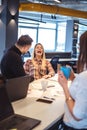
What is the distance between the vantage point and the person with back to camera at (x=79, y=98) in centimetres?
149

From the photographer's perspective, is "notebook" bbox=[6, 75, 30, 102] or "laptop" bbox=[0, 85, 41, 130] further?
"notebook" bbox=[6, 75, 30, 102]

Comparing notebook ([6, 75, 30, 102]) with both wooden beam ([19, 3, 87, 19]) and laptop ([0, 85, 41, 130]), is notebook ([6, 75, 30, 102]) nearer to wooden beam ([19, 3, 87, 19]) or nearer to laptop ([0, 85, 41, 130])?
laptop ([0, 85, 41, 130])

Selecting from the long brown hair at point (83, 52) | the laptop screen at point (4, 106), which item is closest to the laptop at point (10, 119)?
the laptop screen at point (4, 106)

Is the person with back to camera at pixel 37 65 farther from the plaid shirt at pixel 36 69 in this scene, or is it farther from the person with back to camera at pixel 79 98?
the person with back to camera at pixel 79 98

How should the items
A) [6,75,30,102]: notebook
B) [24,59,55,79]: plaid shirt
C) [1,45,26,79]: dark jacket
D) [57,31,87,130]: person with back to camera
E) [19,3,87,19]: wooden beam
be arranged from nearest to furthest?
[57,31,87,130]: person with back to camera < [6,75,30,102]: notebook < [1,45,26,79]: dark jacket < [24,59,55,79]: plaid shirt < [19,3,87,19]: wooden beam

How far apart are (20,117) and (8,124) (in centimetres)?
15

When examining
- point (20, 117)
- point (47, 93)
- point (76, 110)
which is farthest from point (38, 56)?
point (76, 110)

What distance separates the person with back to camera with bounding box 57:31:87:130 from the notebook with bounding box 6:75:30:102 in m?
0.58

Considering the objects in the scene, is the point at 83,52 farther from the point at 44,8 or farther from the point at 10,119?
the point at 44,8

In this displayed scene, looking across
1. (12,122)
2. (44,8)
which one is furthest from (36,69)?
(44,8)

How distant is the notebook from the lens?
7.01 ft

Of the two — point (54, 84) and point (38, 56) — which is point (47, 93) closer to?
point (54, 84)

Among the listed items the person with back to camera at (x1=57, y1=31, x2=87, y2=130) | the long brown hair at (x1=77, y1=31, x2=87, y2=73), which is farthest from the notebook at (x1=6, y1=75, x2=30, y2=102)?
the long brown hair at (x1=77, y1=31, x2=87, y2=73)

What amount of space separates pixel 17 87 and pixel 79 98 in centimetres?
88
